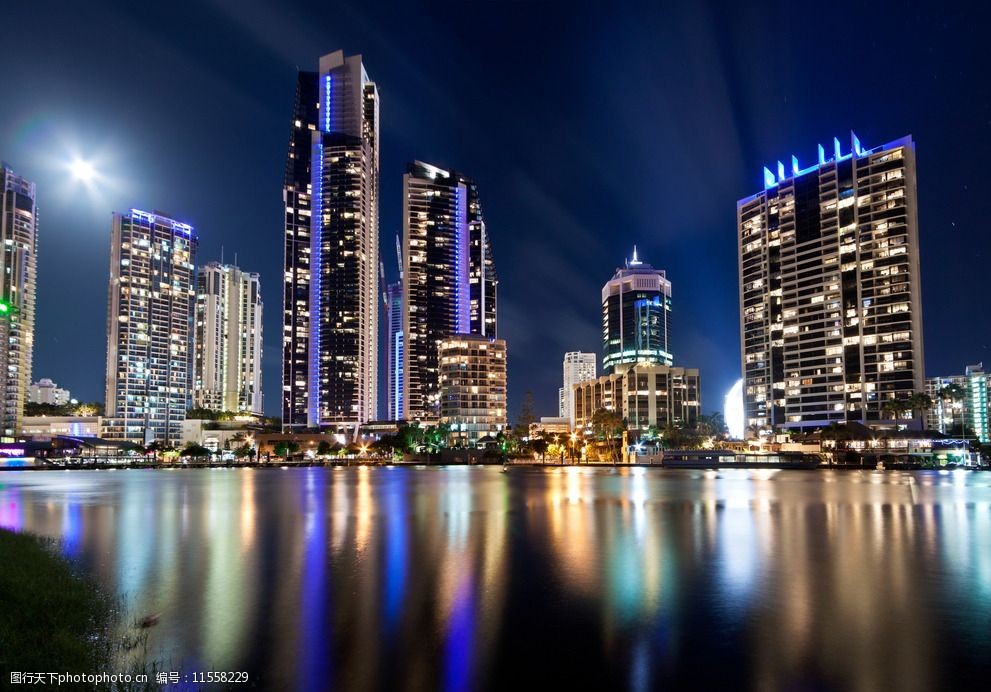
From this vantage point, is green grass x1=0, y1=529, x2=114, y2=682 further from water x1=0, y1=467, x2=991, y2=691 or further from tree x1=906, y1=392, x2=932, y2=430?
tree x1=906, y1=392, x2=932, y2=430

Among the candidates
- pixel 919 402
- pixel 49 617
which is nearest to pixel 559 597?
pixel 49 617

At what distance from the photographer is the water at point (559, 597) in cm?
1426

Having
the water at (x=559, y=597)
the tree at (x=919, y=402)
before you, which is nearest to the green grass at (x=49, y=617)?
the water at (x=559, y=597)

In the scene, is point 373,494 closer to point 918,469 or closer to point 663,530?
point 663,530

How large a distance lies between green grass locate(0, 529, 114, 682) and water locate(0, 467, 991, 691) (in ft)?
4.18

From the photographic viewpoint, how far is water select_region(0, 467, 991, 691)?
1426 centimetres

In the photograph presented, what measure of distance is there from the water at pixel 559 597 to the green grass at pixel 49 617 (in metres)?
1.27

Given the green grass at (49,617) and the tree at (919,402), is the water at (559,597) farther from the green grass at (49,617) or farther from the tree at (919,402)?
the tree at (919,402)

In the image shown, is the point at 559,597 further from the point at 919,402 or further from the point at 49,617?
the point at 919,402

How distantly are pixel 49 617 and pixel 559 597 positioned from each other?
533 inches

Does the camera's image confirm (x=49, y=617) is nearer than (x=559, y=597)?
Yes

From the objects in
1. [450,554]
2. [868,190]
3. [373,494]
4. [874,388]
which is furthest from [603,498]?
[868,190]

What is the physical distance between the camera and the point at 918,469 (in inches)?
5310

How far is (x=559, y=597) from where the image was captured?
2081 centimetres
